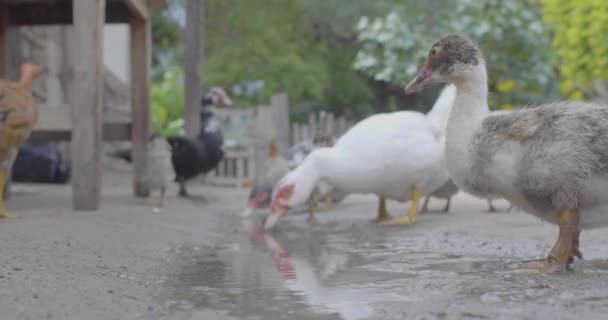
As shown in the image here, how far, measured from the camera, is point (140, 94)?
27.4 ft

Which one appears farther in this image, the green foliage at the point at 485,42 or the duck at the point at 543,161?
the green foliage at the point at 485,42

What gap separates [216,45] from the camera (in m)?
22.4

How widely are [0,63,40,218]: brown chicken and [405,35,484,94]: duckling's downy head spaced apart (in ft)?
9.48

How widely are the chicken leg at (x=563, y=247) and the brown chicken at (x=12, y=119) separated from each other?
3.55m

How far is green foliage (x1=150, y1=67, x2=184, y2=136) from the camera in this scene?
16.3 meters

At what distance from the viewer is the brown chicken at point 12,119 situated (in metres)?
5.29

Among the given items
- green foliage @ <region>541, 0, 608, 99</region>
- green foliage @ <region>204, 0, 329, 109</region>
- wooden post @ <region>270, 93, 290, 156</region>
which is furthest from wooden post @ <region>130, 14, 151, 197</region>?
green foliage @ <region>204, 0, 329, 109</region>

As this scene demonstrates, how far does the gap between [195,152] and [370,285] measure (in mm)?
6029

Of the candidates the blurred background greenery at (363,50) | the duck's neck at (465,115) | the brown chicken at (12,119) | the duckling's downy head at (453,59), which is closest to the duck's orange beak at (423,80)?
the duckling's downy head at (453,59)

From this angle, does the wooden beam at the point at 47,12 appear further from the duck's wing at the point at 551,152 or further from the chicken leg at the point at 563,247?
the chicken leg at the point at 563,247

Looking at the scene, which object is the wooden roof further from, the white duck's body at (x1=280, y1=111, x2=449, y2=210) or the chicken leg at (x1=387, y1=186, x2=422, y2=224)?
the chicken leg at (x1=387, y1=186, x2=422, y2=224)

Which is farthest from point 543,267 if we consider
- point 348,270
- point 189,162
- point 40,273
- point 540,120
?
point 189,162

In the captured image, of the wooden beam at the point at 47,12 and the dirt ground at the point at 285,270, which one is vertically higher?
the wooden beam at the point at 47,12

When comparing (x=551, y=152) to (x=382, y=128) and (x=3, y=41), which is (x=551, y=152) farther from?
(x=3, y=41)
